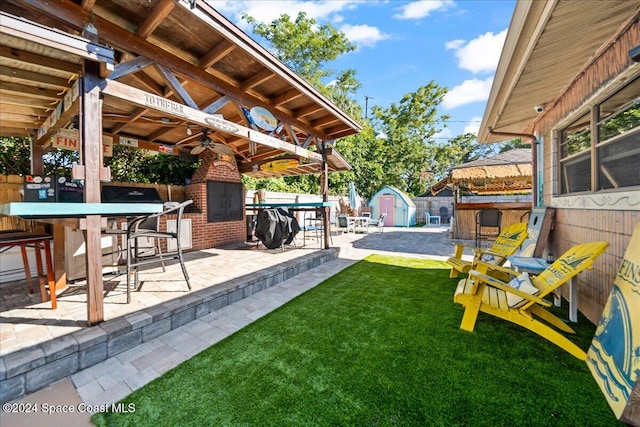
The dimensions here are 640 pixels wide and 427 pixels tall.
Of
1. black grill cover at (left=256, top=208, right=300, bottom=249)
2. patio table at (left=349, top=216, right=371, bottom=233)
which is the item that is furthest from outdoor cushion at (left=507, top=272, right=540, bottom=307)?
patio table at (left=349, top=216, right=371, bottom=233)

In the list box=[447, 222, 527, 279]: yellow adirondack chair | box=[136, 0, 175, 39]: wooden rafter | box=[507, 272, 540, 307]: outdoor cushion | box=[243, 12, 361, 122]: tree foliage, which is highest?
box=[243, 12, 361, 122]: tree foliage

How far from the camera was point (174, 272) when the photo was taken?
388cm

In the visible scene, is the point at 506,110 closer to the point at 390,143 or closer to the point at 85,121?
the point at 85,121

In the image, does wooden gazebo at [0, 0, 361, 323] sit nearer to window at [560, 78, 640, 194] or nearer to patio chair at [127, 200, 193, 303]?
patio chair at [127, 200, 193, 303]

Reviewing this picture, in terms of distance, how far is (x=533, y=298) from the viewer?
2.08m

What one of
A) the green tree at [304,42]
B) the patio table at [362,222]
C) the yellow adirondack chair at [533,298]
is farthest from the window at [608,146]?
the green tree at [304,42]

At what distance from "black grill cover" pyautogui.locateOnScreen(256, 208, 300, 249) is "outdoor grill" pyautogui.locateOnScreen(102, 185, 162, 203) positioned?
230 centimetres

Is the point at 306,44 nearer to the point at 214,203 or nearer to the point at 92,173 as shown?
the point at 214,203

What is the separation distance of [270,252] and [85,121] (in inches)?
156

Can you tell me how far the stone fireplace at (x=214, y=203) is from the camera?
20.1 ft

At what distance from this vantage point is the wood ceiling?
2240 millimetres

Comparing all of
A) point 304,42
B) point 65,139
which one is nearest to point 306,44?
point 304,42

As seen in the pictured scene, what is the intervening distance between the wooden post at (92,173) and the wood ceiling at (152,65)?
0.25m

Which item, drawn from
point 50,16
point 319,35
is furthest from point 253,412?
point 319,35
